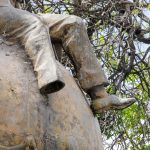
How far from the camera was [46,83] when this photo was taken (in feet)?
12.1

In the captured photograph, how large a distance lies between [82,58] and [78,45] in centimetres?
9

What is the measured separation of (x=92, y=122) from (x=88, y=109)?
9 centimetres

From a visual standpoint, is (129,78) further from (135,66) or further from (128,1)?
(128,1)

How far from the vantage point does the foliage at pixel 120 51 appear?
802 centimetres

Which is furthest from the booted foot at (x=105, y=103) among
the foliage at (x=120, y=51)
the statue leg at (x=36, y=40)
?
the foliage at (x=120, y=51)

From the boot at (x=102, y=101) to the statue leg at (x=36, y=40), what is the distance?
1.73 ft

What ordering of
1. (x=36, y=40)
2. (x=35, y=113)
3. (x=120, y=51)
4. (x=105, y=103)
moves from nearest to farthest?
(x=35, y=113), (x=36, y=40), (x=105, y=103), (x=120, y=51)

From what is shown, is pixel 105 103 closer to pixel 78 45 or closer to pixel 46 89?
pixel 78 45

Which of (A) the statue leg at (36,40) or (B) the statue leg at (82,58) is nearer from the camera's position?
(A) the statue leg at (36,40)

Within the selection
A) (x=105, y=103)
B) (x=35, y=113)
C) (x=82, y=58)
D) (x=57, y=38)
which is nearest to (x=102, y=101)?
(x=105, y=103)

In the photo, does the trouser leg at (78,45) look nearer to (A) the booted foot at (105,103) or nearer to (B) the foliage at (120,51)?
(A) the booted foot at (105,103)

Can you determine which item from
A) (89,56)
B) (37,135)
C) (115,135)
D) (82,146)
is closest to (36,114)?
(37,135)

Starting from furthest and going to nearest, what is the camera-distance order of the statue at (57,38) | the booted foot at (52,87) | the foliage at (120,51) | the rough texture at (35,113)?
the foliage at (120,51)
the statue at (57,38)
the booted foot at (52,87)
the rough texture at (35,113)

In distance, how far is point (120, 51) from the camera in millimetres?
8312
